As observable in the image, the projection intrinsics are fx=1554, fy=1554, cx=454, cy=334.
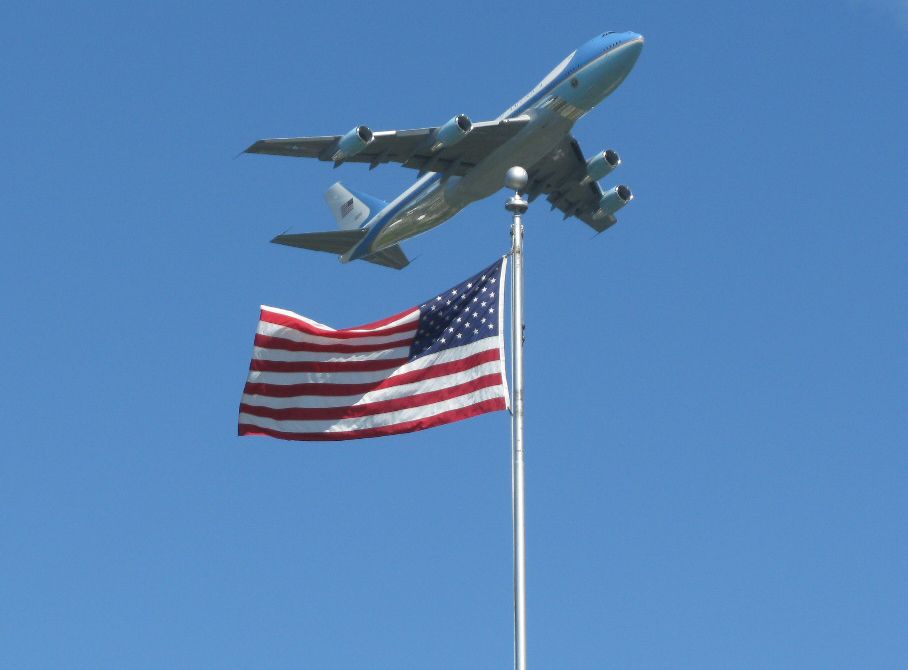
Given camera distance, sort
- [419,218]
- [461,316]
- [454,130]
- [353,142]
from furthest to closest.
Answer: [419,218]
[454,130]
[353,142]
[461,316]

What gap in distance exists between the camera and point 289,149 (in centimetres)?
4797

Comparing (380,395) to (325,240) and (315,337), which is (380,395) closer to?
(315,337)

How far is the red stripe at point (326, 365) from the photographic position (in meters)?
20.5

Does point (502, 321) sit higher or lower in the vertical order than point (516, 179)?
lower

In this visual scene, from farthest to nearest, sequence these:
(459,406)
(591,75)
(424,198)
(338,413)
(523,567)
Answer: (424,198) < (591,75) < (338,413) < (459,406) < (523,567)

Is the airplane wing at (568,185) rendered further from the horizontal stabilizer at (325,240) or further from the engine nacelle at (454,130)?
the horizontal stabilizer at (325,240)

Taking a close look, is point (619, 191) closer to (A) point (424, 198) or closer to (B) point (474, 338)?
(A) point (424, 198)

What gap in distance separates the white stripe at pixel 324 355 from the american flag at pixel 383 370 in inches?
0.5

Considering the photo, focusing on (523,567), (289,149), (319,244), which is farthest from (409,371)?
(319,244)

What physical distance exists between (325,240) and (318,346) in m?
34.6

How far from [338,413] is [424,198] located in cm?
3217

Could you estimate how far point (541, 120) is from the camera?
48656 millimetres

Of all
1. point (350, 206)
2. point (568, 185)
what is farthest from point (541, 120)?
point (350, 206)

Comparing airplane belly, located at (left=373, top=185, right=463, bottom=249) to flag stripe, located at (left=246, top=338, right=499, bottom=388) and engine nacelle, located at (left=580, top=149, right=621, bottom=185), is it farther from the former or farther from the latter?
flag stripe, located at (left=246, top=338, right=499, bottom=388)
